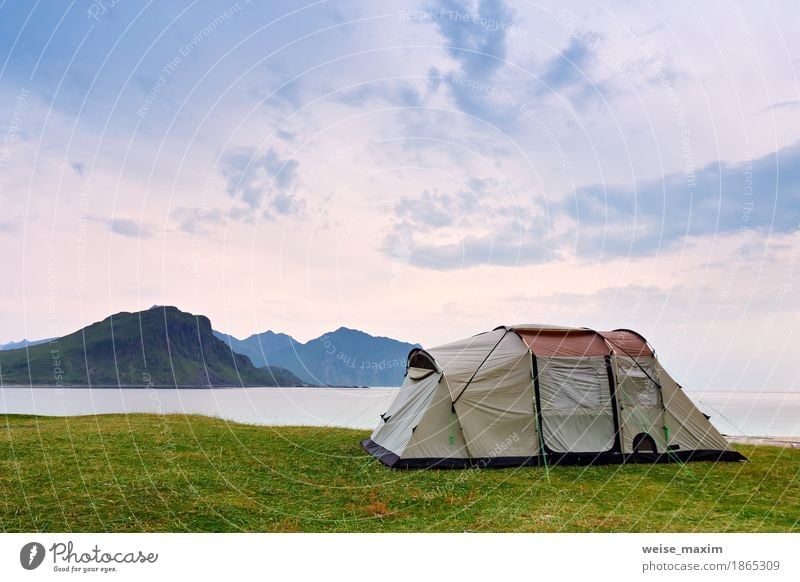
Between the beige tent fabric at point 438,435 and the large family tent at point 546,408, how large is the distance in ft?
0.07

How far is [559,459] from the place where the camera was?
12.0m

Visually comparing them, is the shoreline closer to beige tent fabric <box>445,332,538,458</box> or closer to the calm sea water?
the calm sea water

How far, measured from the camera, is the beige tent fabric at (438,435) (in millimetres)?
11664

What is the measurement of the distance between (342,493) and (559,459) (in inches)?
194

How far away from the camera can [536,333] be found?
519 inches

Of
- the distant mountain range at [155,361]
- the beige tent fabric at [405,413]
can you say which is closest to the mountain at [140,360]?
the distant mountain range at [155,361]

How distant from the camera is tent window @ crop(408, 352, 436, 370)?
13547mm

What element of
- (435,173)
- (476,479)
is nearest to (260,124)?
(435,173)
